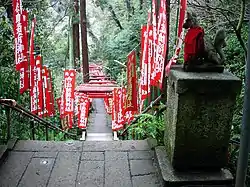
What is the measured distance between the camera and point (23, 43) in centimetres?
689

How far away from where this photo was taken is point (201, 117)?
3607 mm

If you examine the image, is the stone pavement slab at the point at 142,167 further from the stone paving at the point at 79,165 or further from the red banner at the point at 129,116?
the red banner at the point at 129,116

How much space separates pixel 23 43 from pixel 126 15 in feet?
63.9

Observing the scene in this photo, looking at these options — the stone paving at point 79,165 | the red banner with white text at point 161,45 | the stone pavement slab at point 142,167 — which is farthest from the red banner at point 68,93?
the stone pavement slab at point 142,167

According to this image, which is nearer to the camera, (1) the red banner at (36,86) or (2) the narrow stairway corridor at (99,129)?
(1) the red banner at (36,86)

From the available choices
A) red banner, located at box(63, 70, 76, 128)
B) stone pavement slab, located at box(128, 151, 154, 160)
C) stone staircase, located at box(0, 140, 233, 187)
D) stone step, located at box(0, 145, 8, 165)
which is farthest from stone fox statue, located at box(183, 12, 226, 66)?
red banner, located at box(63, 70, 76, 128)

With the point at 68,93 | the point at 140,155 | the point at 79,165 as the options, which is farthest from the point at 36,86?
the point at 140,155

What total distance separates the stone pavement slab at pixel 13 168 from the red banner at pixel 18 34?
277cm

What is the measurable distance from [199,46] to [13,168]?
9.66 ft

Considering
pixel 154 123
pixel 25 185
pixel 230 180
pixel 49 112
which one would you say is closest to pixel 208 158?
pixel 230 180

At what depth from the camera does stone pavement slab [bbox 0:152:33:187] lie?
393cm

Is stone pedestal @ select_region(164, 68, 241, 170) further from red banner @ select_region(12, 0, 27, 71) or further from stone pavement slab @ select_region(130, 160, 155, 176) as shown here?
red banner @ select_region(12, 0, 27, 71)

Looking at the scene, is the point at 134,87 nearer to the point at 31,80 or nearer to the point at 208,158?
the point at 31,80

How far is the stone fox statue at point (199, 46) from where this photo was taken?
3.66 meters
